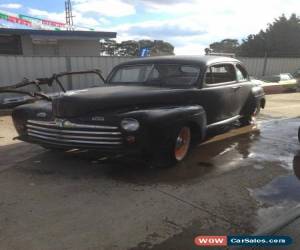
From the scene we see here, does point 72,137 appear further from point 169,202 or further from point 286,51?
point 286,51

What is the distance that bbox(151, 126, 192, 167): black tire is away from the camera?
5352mm

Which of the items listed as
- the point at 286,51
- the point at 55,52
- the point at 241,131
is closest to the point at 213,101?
the point at 241,131

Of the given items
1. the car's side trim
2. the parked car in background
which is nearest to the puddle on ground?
the car's side trim

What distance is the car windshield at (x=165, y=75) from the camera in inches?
253

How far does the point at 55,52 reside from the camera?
21.0 m

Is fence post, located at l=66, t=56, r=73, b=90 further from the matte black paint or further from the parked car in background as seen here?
the parked car in background

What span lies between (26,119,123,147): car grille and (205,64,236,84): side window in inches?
88.3

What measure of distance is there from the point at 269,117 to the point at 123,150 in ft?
22.0

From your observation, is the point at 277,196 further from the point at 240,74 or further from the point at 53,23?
the point at 53,23

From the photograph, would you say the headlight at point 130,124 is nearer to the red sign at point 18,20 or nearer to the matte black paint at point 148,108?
the matte black paint at point 148,108

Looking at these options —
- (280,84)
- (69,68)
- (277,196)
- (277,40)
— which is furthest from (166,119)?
(277,40)

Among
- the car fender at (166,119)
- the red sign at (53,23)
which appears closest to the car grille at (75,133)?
the car fender at (166,119)

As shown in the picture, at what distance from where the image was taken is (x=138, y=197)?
464 cm

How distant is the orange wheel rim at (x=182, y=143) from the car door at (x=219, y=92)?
69cm
